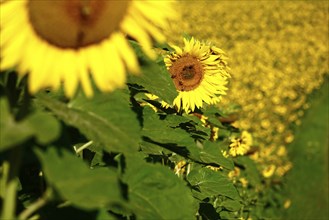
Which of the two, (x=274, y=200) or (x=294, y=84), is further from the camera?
(x=294, y=84)

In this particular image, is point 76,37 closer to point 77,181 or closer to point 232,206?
point 77,181

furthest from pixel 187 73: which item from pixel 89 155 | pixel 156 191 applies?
pixel 156 191

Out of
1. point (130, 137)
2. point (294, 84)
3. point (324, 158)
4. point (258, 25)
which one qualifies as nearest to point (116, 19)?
point (130, 137)

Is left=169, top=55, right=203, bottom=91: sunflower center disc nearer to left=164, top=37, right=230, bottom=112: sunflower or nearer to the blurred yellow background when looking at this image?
left=164, top=37, right=230, bottom=112: sunflower

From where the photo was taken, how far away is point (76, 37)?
1.51 meters

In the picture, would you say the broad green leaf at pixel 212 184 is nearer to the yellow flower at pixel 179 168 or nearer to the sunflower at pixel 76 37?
the yellow flower at pixel 179 168

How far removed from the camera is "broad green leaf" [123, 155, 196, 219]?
5.70 ft

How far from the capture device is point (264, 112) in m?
11.5

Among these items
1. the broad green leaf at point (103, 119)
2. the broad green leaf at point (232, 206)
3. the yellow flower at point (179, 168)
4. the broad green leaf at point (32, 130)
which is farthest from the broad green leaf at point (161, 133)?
the broad green leaf at point (232, 206)

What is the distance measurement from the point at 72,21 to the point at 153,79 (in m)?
0.53

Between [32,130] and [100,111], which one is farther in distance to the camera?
[100,111]

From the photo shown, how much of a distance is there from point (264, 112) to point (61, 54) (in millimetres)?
10277

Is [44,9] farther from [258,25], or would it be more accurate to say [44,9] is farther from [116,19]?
[258,25]

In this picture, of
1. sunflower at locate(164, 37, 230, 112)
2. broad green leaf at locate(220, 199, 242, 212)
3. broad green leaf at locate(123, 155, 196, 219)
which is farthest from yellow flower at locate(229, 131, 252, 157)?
broad green leaf at locate(123, 155, 196, 219)
